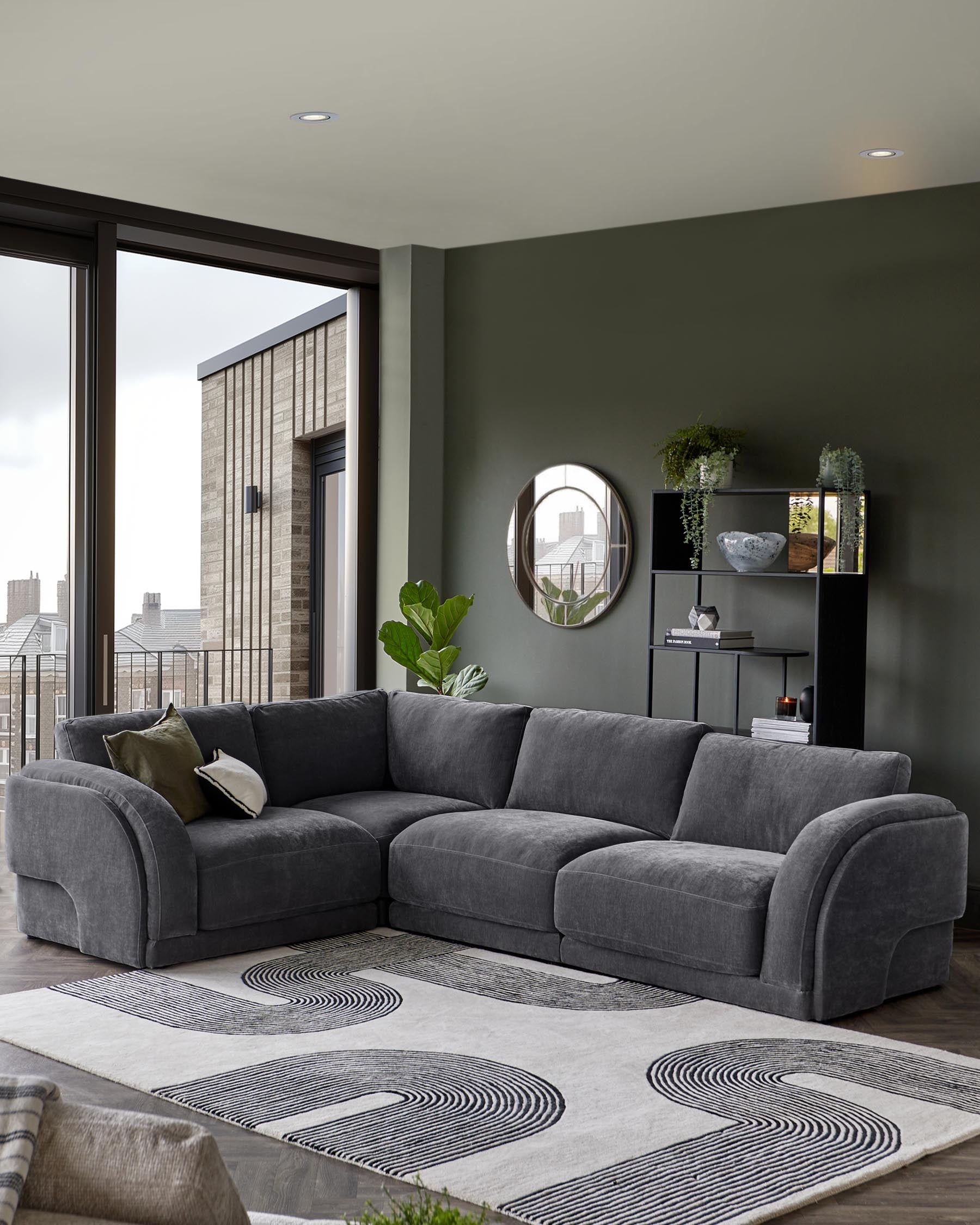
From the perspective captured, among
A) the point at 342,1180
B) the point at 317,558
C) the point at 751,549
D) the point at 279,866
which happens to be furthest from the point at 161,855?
the point at 317,558

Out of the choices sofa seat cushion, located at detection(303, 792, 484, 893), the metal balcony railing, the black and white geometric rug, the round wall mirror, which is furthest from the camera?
the round wall mirror

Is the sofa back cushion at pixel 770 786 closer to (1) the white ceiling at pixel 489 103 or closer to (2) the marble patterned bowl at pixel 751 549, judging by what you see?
(2) the marble patterned bowl at pixel 751 549

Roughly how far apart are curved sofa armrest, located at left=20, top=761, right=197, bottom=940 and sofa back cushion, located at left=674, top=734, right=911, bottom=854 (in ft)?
5.56

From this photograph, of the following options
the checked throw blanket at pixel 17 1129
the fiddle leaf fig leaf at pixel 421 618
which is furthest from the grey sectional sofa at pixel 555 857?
the checked throw blanket at pixel 17 1129

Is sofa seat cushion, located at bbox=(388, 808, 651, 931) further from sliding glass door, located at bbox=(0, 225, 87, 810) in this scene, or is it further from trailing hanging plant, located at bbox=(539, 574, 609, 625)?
sliding glass door, located at bbox=(0, 225, 87, 810)

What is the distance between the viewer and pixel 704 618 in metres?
6.10

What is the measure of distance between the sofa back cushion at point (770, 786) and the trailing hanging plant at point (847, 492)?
110 cm

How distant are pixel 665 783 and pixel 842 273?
2347 millimetres

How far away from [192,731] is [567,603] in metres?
2.10

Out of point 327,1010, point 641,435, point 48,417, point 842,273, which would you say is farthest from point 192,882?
point 842,273

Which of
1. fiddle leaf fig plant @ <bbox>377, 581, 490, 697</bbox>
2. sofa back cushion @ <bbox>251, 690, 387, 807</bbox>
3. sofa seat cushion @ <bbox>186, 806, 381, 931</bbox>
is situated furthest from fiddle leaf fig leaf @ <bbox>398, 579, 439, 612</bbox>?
sofa seat cushion @ <bbox>186, 806, 381, 931</bbox>

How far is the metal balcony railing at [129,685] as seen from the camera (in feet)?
21.1

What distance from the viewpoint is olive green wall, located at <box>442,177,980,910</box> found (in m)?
A: 5.75

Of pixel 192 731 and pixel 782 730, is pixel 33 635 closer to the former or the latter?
pixel 192 731
